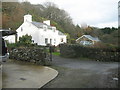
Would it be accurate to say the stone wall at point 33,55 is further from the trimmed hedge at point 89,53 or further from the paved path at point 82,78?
the trimmed hedge at point 89,53

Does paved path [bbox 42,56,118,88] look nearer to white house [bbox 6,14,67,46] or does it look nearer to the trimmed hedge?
the trimmed hedge

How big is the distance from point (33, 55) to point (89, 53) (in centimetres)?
882

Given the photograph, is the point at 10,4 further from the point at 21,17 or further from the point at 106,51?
the point at 106,51

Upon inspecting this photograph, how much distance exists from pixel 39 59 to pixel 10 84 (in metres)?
6.93

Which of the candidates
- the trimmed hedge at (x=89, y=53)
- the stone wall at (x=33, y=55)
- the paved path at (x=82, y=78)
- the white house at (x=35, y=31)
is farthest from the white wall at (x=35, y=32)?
the paved path at (x=82, y=78)

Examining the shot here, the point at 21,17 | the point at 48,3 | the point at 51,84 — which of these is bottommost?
the point at 51,84

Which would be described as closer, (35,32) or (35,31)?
(35,31)

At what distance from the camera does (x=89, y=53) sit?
21.8 metres

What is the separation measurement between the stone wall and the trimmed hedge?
7.41 metres

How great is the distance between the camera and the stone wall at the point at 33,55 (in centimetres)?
1434

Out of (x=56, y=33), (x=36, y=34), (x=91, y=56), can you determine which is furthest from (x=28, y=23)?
(x=91, y=56)

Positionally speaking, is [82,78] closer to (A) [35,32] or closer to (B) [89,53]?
(B) [89,53]

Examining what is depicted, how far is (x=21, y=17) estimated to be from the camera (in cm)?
4138

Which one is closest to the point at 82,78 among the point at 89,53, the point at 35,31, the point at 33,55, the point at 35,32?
the point at 33,55
